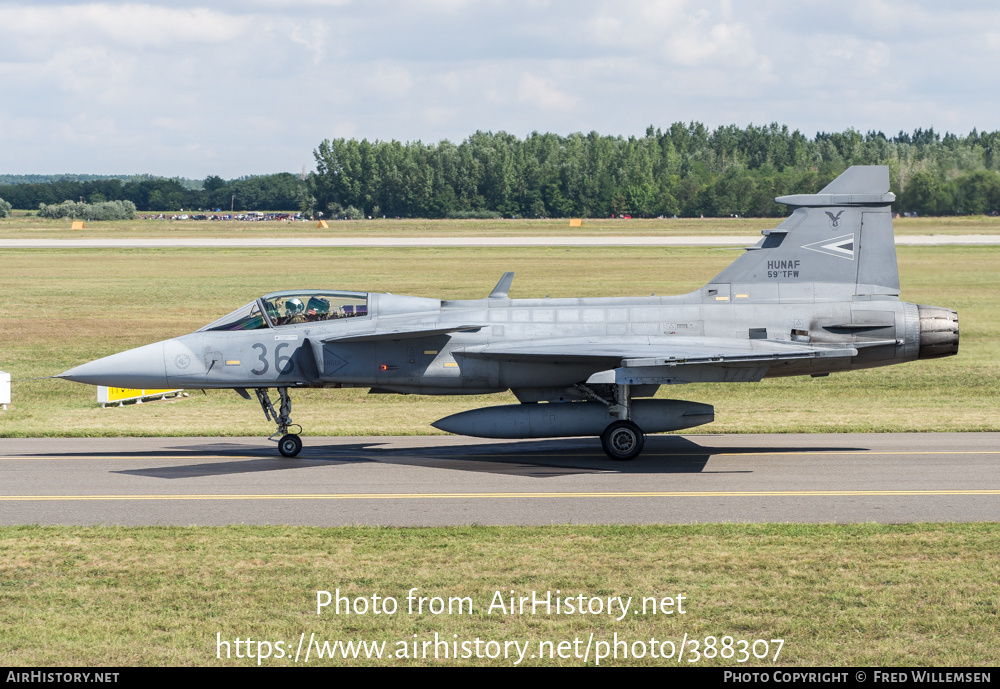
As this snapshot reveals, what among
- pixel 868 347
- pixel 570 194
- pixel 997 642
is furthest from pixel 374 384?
pixel 570 194

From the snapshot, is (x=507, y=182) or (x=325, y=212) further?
(x=325, y=212)

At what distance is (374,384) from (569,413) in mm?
3293

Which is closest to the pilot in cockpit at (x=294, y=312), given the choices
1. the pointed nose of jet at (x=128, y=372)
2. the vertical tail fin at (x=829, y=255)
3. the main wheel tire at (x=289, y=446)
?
the main wheel tire at (x=289, y=446)

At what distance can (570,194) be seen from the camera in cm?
14550

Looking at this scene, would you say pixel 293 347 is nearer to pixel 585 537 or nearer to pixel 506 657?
pixel 585 537

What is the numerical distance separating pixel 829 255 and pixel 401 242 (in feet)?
229

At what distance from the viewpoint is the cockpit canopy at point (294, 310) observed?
17.6m

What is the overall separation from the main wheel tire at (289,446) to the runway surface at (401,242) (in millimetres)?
61960

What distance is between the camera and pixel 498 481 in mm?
15805

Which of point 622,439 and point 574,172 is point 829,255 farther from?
point 574,172

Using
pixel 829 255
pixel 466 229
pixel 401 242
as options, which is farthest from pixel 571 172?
pixel 829 255

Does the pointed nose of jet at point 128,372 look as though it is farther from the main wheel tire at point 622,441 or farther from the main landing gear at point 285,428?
the main wheel tire at point 622,441

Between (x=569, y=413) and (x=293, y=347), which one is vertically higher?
(x=293, y=347)

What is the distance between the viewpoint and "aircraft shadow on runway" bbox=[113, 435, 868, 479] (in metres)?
16.7
